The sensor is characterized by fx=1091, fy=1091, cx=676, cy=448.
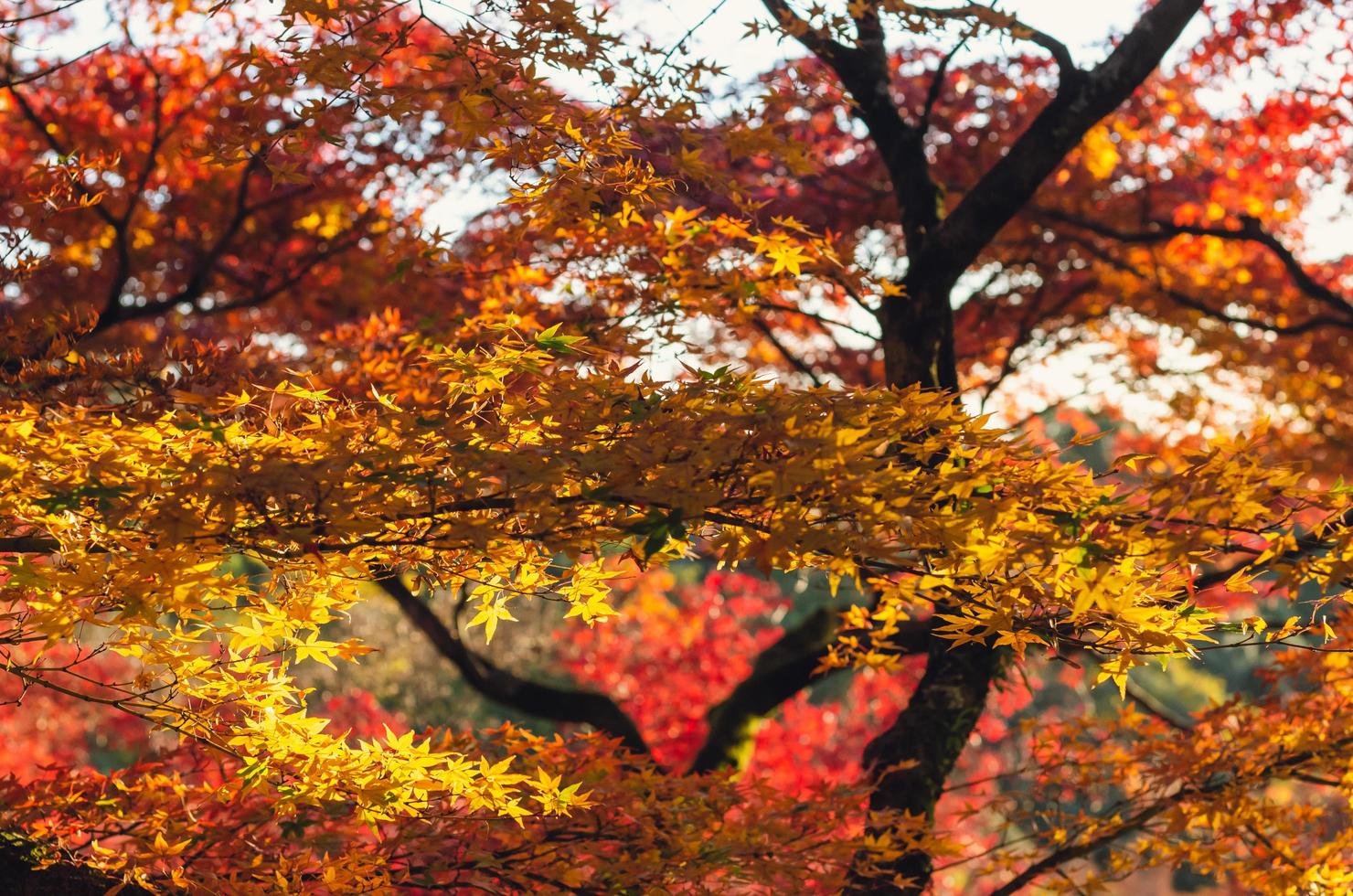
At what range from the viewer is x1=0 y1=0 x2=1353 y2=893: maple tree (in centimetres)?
226

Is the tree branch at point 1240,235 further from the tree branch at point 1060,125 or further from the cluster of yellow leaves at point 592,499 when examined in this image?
the cluster of yellow leaves at point 592,499

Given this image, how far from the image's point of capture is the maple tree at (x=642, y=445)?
2258 millimetres

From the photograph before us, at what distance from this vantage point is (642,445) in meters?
2.24

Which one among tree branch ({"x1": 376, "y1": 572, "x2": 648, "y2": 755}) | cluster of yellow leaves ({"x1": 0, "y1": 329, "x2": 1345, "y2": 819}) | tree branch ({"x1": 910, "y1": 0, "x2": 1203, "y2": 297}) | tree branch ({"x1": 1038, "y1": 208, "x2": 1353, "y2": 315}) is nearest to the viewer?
cluster of yellow leaves ({"x1": 0, "y1": 329, "x2": 1345, "y2": 819})

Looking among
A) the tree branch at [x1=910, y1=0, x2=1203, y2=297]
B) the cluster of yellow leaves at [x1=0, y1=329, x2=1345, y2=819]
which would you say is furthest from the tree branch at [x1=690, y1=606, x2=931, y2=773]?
the cluster of yellow leaves at [x1=0, y1=329, x2=1345, y2=819]

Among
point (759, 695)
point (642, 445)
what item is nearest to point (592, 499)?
point (642, 445)

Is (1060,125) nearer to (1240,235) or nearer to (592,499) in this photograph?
(1240,235)

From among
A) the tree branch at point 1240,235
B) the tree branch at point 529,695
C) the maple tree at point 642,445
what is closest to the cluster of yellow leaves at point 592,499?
the maple tree at point 642,445

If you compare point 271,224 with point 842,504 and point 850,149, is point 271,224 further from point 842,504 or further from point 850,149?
point 842,504

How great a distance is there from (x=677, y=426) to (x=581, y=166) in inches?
42.1

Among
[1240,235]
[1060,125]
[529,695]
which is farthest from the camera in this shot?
[529,695]

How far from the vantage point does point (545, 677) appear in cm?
1623

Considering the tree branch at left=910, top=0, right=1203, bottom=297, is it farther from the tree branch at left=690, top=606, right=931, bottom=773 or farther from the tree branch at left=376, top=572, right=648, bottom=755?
the tree branch at left=376, top=572, right=648, bottom=755

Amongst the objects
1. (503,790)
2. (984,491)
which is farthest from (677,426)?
(503,790)
